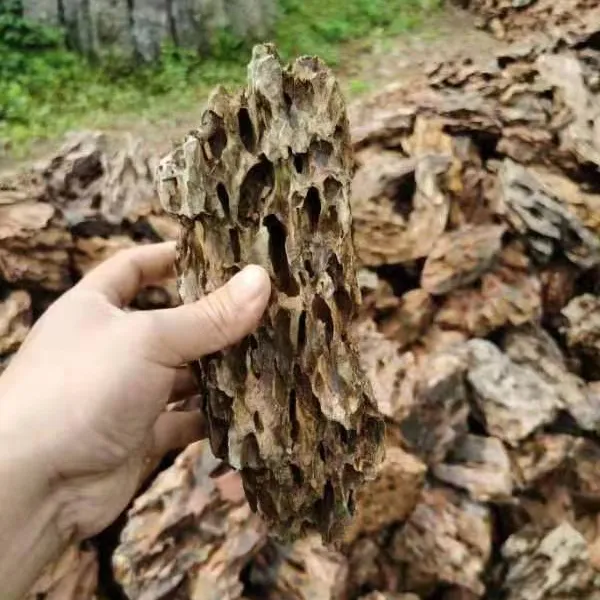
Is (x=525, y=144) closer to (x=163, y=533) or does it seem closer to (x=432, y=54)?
(x=432, y=54)

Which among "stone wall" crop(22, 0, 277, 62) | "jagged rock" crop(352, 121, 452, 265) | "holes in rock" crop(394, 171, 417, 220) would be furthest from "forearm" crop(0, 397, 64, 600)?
"stone wall" crop(22, 0, 277, 62)

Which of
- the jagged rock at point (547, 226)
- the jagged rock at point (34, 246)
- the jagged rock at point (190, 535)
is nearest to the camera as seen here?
the jagged rock at point (190, 535)

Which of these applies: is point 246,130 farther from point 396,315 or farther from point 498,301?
point 498,301

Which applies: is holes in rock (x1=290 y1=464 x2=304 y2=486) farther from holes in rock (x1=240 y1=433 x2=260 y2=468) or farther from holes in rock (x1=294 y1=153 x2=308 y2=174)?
holes in rock (x1=294 y1=153 x2=308 y2=174)

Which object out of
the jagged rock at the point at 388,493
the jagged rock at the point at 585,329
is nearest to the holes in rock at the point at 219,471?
the jagged rock at the point at 388,493

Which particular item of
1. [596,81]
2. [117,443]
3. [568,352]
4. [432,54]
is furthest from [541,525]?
[432,54]

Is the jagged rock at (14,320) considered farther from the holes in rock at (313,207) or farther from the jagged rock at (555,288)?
the jagged rock at (555,288)
